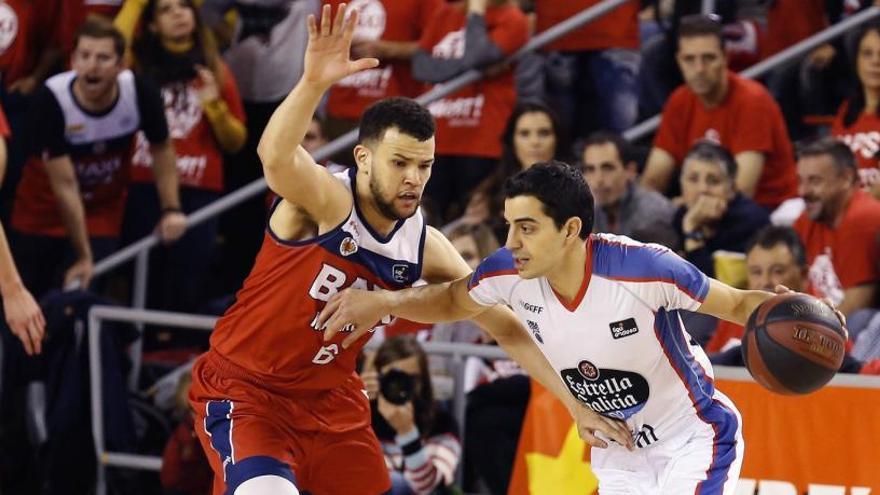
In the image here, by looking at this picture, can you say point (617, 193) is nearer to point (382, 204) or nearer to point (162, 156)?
point (162, 156)

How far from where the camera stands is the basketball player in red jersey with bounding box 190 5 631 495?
5645 mm

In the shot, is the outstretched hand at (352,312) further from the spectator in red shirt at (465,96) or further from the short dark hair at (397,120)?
the spectator in red shirt at (465,96)

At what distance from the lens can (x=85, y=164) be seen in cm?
945

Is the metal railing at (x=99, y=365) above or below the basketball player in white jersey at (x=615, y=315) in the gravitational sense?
below

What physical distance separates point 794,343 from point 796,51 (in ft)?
14.7

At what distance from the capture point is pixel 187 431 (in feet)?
27.0

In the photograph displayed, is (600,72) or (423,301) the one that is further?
(600,72)

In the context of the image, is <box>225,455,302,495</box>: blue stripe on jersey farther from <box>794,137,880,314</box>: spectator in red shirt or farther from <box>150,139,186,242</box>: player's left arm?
<box>150,139,186,242</box>: player's left arm

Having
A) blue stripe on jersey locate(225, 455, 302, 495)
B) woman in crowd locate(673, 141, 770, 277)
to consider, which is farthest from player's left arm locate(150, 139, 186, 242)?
blue stripe on jersey locate(225, 455, 302, 495)

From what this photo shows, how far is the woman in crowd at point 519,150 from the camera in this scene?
29.1 ft

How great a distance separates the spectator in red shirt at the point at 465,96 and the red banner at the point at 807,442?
2672 mm

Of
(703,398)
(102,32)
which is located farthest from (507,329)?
(102,32)

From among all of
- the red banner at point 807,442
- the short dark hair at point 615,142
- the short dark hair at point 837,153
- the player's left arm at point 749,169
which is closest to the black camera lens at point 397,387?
the red banner at point 807,442

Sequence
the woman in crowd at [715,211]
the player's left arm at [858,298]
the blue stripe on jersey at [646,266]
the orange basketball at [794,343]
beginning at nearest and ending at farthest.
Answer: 1. the orange basketball at [794,343]
2. the blue stripe on jersey at [646,266]
3. the player's left arm at [858,298]
4. the woman in crowd at [715,211]
